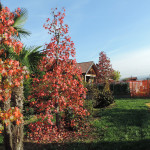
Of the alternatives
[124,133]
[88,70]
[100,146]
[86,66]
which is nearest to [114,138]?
[124,133]

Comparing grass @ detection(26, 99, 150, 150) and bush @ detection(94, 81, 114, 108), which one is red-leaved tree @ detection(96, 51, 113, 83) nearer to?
bush @ detection(94, 81, 114, 108)

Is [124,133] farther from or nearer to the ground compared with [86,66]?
nearer to the ground

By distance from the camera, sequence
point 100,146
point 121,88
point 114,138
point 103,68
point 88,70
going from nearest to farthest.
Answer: point 100,146 < point 114,138 < point 121,88 < point 88,70 < point 103,68

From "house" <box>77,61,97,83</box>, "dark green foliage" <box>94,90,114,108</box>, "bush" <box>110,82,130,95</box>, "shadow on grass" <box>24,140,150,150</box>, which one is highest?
"house" <box>77,61,97,83</box>

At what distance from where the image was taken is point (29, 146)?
5465 millimetres

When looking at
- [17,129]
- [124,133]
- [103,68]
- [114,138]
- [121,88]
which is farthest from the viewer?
[103,68]

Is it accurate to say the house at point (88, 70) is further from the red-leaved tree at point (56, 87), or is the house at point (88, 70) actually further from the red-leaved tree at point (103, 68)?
the red-leaved tree at point (56, 87)

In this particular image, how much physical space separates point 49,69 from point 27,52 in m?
1.12

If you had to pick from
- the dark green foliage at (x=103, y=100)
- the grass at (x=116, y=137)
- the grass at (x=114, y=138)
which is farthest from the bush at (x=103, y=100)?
the grass at (x=114, y=138)

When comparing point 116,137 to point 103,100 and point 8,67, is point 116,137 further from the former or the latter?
point 103,100

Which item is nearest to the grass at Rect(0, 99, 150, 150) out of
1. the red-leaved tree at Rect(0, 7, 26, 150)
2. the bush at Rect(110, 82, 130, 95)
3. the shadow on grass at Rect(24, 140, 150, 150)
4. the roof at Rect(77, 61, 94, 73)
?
the shadow on grass at Rect(24, 140, 150, 150)

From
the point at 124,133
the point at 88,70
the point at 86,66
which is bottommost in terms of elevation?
the point at 124,133

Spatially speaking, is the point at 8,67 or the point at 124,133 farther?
the point at 124,133

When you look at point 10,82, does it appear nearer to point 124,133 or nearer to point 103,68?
point 124,133
